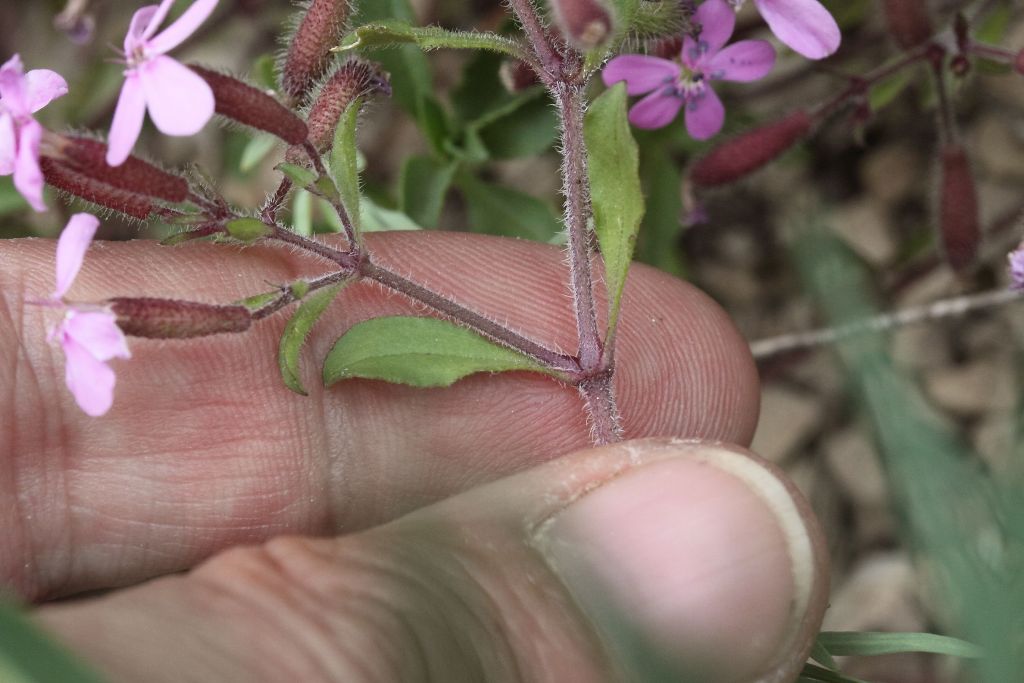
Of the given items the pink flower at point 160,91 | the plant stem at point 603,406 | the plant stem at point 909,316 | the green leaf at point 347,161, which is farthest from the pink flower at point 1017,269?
the pink flower at point 160,91

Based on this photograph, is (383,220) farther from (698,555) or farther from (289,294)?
(698,555)

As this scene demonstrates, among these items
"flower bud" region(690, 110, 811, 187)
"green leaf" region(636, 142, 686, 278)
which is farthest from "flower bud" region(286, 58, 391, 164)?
"green leaf" region(636, 142, 686, 278)

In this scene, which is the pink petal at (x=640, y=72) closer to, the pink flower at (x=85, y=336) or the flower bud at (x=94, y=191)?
the flower bud at (x=94, y=191)

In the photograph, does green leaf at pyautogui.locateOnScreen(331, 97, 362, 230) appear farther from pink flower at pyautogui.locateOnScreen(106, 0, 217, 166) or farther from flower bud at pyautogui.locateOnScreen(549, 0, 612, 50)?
flower bud at pyautogui.locateOnScreen(549, 0, 612, 50)

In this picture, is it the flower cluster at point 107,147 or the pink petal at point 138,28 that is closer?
the flower cluster at point 107,147

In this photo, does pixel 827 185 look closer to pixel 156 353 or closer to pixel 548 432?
pixel 548 432

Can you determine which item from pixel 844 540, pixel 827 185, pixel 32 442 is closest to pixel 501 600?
pixel 32 442

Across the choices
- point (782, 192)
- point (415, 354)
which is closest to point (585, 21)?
point (415, 354)
